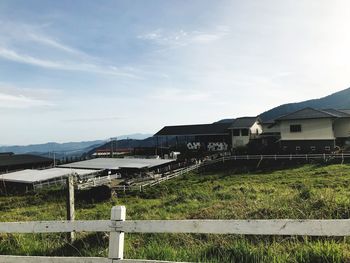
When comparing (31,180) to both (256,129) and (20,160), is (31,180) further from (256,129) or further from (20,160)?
(256,129)

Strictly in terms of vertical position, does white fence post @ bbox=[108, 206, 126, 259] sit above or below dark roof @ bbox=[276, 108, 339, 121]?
below

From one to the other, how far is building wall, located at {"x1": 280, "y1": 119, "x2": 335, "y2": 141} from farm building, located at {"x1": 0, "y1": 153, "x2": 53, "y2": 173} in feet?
129

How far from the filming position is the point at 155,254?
5.83 meters

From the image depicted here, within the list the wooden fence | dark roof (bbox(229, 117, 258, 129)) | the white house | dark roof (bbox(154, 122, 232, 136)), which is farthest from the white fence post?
dark roof (bbox(154, 122, 232, 136))

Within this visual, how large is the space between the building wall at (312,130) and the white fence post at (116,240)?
153 feet

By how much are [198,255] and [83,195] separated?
2614 centimetres

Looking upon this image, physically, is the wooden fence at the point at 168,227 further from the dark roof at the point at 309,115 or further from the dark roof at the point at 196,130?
the dark roof at the point at 196,130

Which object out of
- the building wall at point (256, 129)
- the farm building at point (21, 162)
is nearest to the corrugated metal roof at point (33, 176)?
the farm building at point (21, 162)

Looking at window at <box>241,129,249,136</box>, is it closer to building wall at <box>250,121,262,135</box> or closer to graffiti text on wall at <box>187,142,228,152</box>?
building wall at <box>250,121,262,135</box>

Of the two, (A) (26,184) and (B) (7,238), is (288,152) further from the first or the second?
(B) (7,238)

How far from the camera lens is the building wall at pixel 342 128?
4853 cm

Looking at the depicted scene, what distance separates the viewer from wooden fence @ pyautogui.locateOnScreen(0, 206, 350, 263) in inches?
169

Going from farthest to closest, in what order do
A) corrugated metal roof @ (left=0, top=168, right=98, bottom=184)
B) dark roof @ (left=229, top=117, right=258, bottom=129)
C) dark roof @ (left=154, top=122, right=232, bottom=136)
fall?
dark roof @ (left=154, top=122, right=232, bottom=136) < dark roof @ (left=229, top=117, right=258, bottom=129) < corrugated metal roof @ (left=0, top=168, right=98, bottom=184)

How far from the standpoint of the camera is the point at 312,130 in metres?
47.8
